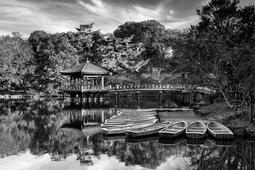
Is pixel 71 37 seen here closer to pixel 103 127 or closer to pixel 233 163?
pixel 103 127

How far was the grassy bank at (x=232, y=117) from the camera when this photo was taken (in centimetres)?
2250

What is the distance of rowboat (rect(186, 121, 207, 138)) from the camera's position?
21547 mm

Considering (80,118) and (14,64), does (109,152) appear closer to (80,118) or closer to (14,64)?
Answer: (80,118)

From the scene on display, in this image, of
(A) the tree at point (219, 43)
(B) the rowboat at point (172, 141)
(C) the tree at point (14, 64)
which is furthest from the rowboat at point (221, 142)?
(C) the tree at point (14, 64)

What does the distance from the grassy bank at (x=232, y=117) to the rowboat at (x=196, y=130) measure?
245 cm

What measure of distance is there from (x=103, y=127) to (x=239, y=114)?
12.6 meters

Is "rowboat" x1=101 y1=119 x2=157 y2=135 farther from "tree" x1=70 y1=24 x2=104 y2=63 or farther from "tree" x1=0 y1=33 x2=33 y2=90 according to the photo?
"tree" x1=70 y1=24 x2=104 y2=63

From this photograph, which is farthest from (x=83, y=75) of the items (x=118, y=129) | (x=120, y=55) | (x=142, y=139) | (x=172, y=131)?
(x=172, y=131)

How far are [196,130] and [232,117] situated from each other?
697cm

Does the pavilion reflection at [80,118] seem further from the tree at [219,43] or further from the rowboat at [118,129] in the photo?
the tree at [219,43]

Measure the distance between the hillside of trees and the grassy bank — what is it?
380cm

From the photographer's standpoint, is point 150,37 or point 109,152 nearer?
point 109,152

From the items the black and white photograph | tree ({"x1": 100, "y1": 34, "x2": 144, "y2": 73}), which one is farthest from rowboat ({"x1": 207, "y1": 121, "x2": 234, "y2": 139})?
tree ({"x1": 100, "y1": 34, "x2": 144, "y2": 73})

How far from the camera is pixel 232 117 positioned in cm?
2747
